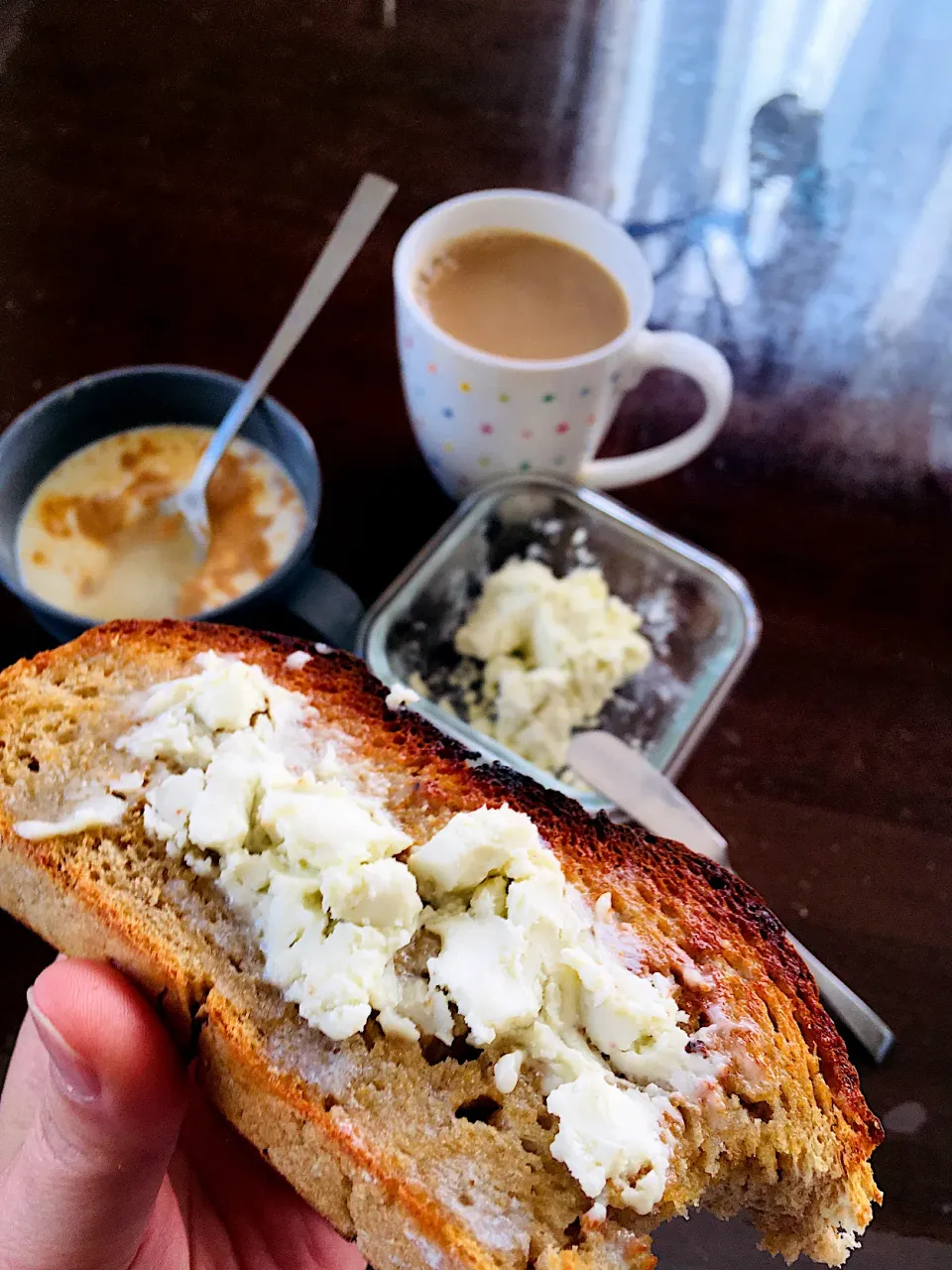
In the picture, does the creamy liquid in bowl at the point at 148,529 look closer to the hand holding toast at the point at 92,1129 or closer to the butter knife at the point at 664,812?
the butter knife at the point at 664,812

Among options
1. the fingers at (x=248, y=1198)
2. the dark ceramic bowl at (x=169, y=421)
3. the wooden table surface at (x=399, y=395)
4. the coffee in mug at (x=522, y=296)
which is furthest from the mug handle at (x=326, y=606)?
the fingers at (x=248, y=1198)

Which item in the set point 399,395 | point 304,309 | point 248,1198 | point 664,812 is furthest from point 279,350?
point 248,1198

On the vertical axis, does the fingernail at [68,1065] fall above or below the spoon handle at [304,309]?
below

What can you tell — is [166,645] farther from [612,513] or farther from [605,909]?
[612,513]

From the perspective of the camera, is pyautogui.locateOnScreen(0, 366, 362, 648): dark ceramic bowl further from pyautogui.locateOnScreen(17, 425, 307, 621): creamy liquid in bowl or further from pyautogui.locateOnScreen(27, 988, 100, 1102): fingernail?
pyautogui.locateOnScreen(27, 988, 100, 1102): fingernail

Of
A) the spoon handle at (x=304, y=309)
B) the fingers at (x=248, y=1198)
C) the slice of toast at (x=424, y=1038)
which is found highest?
the spoon handle at (x=304, y=309)

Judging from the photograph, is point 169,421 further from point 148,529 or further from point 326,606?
point 326,606
